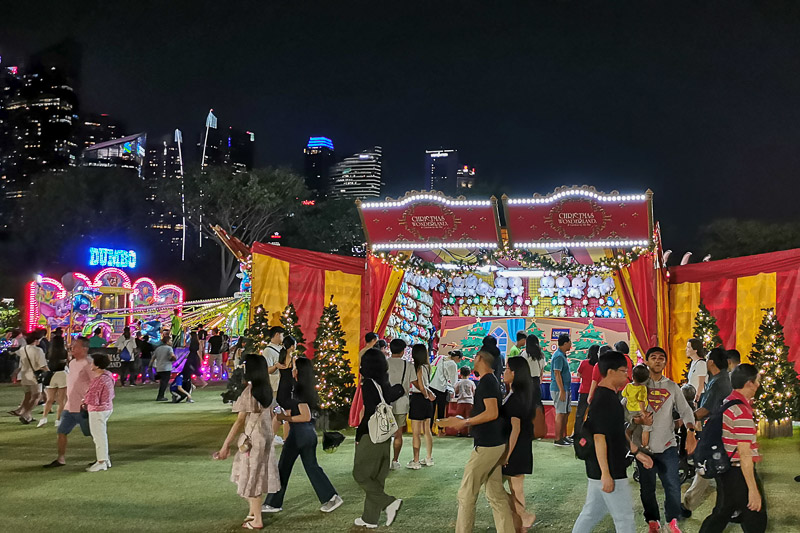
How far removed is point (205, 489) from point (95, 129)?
10774 centimetres

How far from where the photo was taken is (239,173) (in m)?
Answer: 39.6

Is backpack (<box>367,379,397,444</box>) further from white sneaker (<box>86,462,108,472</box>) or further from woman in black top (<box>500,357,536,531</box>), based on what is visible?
white sneaker (<box>86,462,108,472</box>)

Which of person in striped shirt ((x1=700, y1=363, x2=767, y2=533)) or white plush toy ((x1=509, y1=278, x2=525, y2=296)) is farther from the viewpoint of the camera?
white plush toy ((x1=509, y1=278, x2=525, y2=296))

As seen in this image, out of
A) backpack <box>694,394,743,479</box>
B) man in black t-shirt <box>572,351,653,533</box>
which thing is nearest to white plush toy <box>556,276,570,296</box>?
backpack <box>694,394,743,479</box>

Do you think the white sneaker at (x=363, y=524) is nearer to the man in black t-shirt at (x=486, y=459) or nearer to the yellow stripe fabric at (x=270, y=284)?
the man in black t-shirt at (x=486, y=459)

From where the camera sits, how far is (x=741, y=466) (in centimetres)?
479

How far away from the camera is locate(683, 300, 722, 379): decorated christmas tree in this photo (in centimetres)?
1243

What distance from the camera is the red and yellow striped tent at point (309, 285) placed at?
13.5 meters

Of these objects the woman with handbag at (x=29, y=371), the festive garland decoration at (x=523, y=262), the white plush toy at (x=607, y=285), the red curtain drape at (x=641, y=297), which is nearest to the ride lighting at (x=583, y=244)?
the festive garland decoration at (x=523, y=262)

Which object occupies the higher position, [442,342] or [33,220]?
[33,220]

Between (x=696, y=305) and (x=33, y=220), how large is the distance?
3909cm

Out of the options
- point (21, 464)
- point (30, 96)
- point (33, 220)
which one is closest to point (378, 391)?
point (21, 464)

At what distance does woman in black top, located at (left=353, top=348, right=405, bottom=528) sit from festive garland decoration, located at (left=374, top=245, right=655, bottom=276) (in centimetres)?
683

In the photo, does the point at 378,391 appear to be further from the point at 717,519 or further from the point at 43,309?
the point at 43,309
